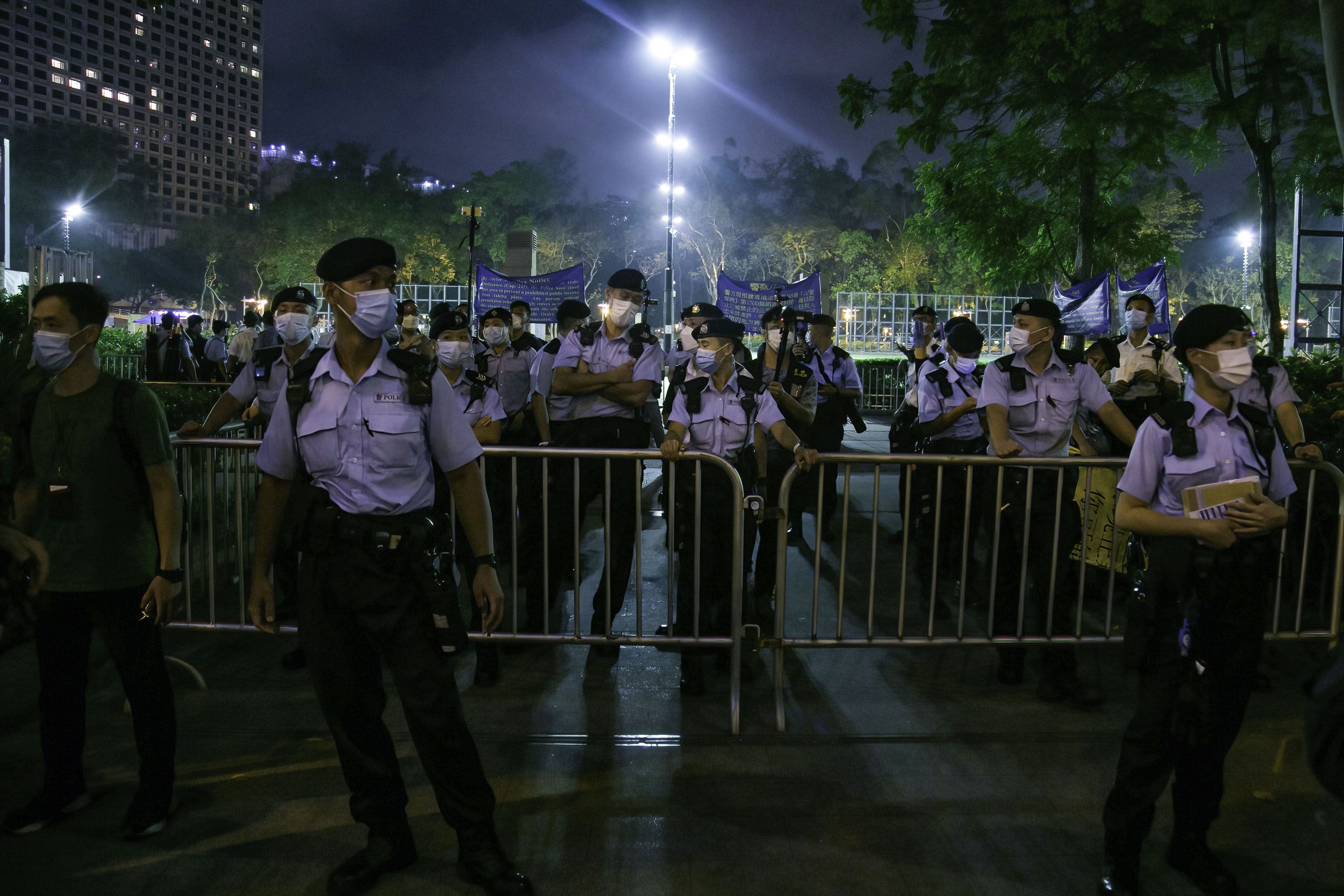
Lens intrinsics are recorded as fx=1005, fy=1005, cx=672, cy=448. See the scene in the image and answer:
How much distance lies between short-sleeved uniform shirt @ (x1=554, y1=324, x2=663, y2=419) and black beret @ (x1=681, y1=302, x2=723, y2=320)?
967 millimetres

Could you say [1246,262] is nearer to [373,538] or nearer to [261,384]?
[261,384]

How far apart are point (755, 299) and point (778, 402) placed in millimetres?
6096

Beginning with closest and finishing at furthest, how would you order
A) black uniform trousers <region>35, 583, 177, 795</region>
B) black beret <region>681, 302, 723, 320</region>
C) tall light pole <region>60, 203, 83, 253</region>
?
black uniform trousers <region>35, 583, 177, 795</region>, black beret <region>681, 302, 723, 320</region>, tall light pole <region>60, 203, 83, 253</region>

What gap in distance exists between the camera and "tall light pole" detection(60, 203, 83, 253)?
63.6 m

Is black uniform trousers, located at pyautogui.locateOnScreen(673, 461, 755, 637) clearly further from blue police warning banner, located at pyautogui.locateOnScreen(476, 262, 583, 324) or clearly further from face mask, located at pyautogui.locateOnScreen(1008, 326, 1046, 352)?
blue police warning banner, located at pyautogui.locateOnScreen(476, 262, 583, 324)

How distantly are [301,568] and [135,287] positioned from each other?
8644cm

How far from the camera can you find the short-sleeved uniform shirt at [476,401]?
20.2 ft

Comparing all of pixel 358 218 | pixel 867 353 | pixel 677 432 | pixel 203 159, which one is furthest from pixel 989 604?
pixel 203 159

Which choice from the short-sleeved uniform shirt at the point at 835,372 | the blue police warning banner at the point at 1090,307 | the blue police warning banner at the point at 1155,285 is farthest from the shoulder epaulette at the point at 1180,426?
the blue police warning banner at the point at 1090,307

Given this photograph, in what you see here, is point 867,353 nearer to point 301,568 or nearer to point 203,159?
point 301,568

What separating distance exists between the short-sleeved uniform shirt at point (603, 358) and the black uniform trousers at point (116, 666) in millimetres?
2903

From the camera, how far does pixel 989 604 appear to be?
4.83 metres

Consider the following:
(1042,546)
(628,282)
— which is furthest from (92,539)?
(1042,546)

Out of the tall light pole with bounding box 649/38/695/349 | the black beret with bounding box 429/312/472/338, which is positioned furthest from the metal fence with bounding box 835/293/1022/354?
the black beret with bounding box 429/312/472/338
